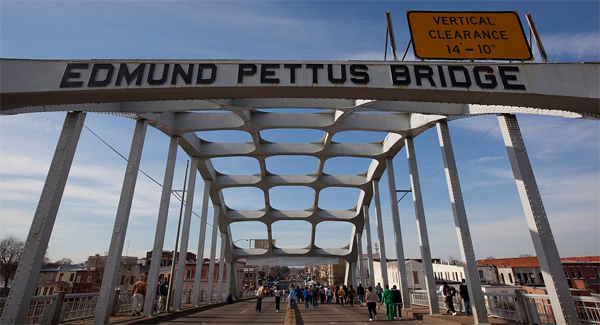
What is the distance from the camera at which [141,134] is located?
13047 millimetres

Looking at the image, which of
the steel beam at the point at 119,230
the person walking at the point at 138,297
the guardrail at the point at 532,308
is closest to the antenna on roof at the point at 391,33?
the guardrail at the point at 532,308

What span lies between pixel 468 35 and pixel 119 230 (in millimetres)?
12647

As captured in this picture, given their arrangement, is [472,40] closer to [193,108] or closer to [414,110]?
[414,110]

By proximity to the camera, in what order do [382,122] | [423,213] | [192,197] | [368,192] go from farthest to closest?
[368,192] → [192,197] → [382,122] → [423,213]

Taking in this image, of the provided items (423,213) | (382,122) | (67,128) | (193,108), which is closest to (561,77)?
(423,213)

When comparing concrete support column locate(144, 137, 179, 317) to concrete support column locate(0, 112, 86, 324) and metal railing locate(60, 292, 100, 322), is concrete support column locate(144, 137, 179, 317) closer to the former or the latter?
metal railing locate(60, 292, 100, 322)

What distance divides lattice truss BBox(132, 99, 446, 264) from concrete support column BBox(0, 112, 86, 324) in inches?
140

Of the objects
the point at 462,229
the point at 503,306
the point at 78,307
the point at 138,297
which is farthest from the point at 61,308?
the point at 503,306

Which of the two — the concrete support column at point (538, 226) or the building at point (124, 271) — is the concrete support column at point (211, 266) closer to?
the concrete support column at point (538, 226)

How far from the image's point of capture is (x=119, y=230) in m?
11.2

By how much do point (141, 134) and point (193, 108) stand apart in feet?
7.74

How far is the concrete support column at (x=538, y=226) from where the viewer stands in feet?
26.8

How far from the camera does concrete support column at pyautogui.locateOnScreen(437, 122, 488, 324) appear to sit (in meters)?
10.3

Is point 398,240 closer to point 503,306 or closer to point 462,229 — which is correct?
point 462,229
